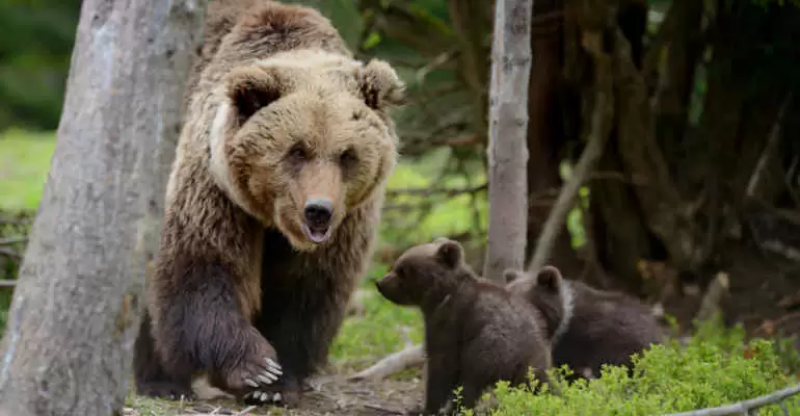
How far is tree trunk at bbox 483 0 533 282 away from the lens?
636cm

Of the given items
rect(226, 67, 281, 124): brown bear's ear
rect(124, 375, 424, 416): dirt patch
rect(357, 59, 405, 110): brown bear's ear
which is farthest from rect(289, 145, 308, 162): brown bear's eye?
rect(124, 375, 424, 416): dirt patch

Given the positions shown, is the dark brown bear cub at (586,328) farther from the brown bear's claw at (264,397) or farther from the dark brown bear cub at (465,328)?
the brown bear's claw at (264,397)

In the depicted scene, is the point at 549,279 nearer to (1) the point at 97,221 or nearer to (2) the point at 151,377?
(2) the point at 151,377

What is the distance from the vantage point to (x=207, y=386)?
22.9 feet

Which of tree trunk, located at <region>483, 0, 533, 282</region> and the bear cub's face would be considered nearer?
the bear cub's face

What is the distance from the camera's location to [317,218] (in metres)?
5.45

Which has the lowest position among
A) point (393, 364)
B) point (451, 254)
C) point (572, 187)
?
point (393, 364)

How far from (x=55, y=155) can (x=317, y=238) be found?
1778 mm

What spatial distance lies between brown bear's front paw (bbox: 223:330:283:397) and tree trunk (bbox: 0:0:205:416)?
193 centimetres

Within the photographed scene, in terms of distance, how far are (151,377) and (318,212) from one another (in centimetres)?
189

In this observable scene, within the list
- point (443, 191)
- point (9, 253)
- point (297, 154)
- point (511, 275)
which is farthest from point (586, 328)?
point (9, 253)

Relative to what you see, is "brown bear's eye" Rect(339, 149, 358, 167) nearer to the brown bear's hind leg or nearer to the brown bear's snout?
the brown bear's snout

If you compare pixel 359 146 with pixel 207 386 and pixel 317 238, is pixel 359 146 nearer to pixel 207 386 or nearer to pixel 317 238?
pixel 317 238

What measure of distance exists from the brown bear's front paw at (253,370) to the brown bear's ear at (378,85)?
1411 millimetres
